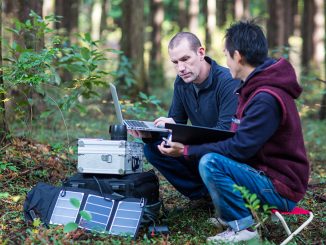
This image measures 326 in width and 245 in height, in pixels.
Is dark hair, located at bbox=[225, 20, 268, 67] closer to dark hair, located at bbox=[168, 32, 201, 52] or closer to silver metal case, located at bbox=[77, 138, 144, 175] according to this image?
dark hair, located at bbox=[168, 32, 201, 52]

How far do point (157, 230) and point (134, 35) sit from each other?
9046mm

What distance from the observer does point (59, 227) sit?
3998 millimetres

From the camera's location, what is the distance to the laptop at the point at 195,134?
381 cm

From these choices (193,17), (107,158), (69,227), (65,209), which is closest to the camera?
(69,227)

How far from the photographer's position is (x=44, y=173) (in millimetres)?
5566

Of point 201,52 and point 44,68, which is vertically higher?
point 201,52

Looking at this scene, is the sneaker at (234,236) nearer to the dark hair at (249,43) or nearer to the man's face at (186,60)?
the dark hair at (249,43)

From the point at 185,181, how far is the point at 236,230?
1.09 meters

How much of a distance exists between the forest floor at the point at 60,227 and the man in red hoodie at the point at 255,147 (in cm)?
33

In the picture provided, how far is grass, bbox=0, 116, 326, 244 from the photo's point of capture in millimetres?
3887

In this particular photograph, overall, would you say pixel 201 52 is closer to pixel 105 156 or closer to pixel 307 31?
pixel 105 156

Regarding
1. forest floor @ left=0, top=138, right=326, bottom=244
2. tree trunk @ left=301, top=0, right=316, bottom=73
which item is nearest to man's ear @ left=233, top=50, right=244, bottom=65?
forest floor @ left=0, top=138, right=326, bottom=244

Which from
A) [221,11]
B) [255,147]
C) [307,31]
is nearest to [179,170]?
[255,147]

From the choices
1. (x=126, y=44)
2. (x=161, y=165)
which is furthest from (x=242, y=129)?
(x=126, y=44)
